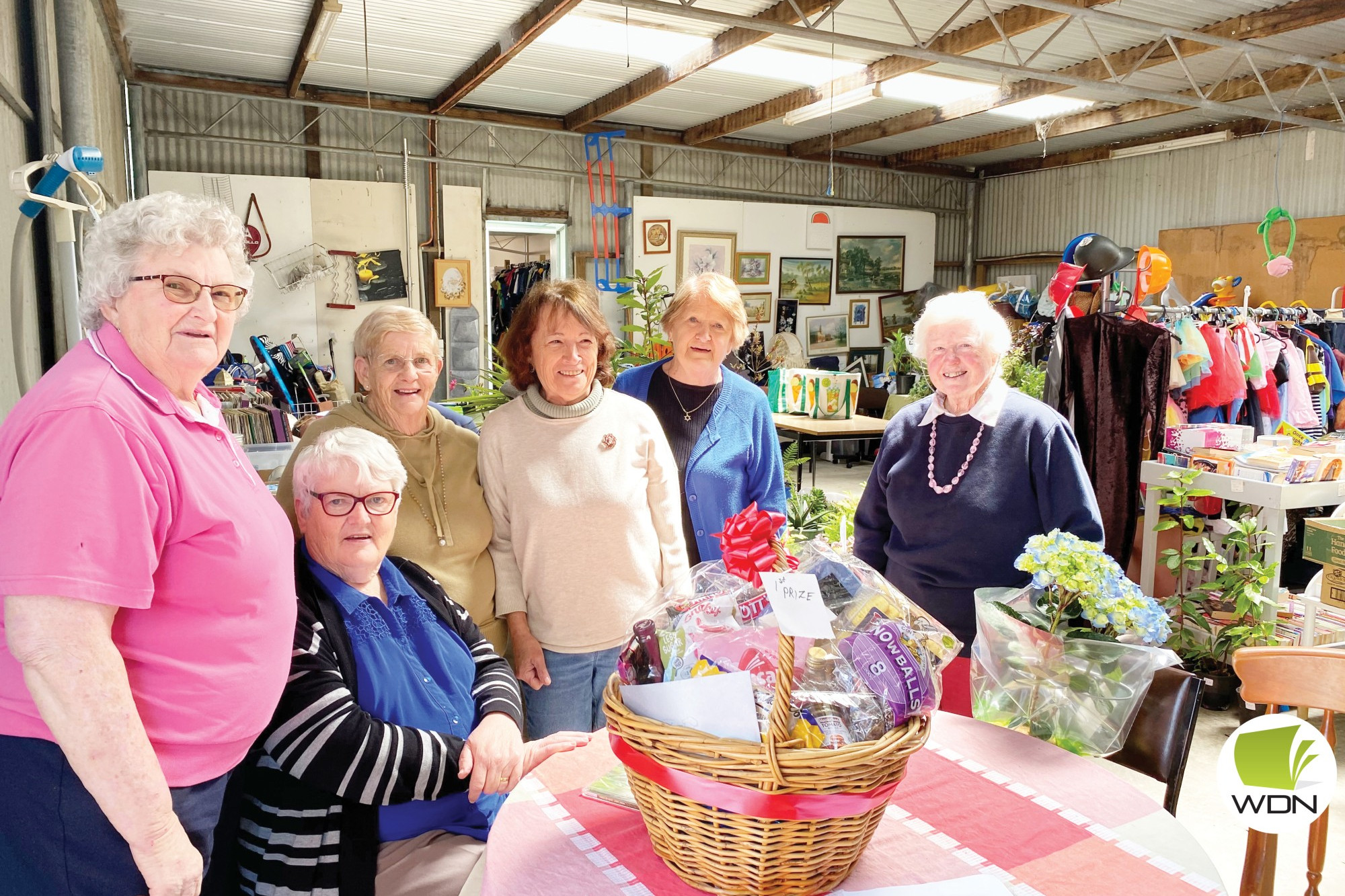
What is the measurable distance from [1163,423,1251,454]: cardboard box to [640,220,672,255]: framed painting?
7.53 metres

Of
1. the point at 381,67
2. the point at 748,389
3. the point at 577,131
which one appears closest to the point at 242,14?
Answer: the point at 381,67

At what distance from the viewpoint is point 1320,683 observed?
4.93 ft

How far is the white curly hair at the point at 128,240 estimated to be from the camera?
1280 mm

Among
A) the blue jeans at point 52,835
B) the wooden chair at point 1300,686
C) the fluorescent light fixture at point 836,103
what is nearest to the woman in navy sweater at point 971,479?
the wooden chair at point 1300,686

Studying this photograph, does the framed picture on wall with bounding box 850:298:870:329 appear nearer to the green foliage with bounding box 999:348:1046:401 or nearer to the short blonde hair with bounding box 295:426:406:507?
the green foliage with bounding box 999:348:1046:401

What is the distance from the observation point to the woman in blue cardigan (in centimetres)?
255

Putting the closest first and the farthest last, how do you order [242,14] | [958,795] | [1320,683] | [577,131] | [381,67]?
[958,795] → [1320,683] → [242,14] → [381,67] → [577,131]

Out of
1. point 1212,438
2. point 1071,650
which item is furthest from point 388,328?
point 1212,438

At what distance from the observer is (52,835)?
3.95 feet

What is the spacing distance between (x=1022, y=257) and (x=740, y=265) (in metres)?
4.41

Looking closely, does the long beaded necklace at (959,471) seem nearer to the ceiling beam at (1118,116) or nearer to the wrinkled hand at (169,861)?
the wrinkled hand at (169,861)

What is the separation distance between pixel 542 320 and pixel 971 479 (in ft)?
3.76

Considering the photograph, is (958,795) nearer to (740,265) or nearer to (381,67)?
(381,67)

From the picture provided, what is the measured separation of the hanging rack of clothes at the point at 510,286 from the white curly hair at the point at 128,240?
9.13m
